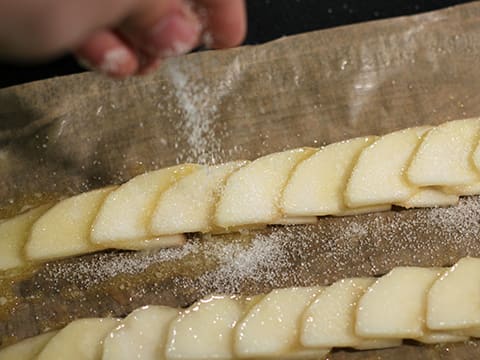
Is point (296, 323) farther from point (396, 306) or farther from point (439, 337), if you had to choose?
point (439, 337)

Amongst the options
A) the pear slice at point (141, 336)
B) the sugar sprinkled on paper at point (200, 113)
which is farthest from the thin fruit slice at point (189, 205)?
the pear slice at point (141, 336)

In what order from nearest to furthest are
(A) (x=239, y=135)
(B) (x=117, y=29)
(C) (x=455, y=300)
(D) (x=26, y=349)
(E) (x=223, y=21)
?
(B) (x=117, y=29) → (E) (x=223, y=21) → (C) (x=455, y=300) → (D) (x=26, y=349) → (A) (x=239, y=135)

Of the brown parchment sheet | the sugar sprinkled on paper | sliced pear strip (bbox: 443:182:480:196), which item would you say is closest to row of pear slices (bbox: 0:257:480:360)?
the brown parchment sheet

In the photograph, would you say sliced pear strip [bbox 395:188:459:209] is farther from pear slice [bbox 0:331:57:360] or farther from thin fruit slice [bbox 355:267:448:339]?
pear slice [bbox 0:331:57:360]

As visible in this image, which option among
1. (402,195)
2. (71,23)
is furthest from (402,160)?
(71,23)

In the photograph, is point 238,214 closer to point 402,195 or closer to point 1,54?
point 402,195

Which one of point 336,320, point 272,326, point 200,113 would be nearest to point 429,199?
point 336,320
